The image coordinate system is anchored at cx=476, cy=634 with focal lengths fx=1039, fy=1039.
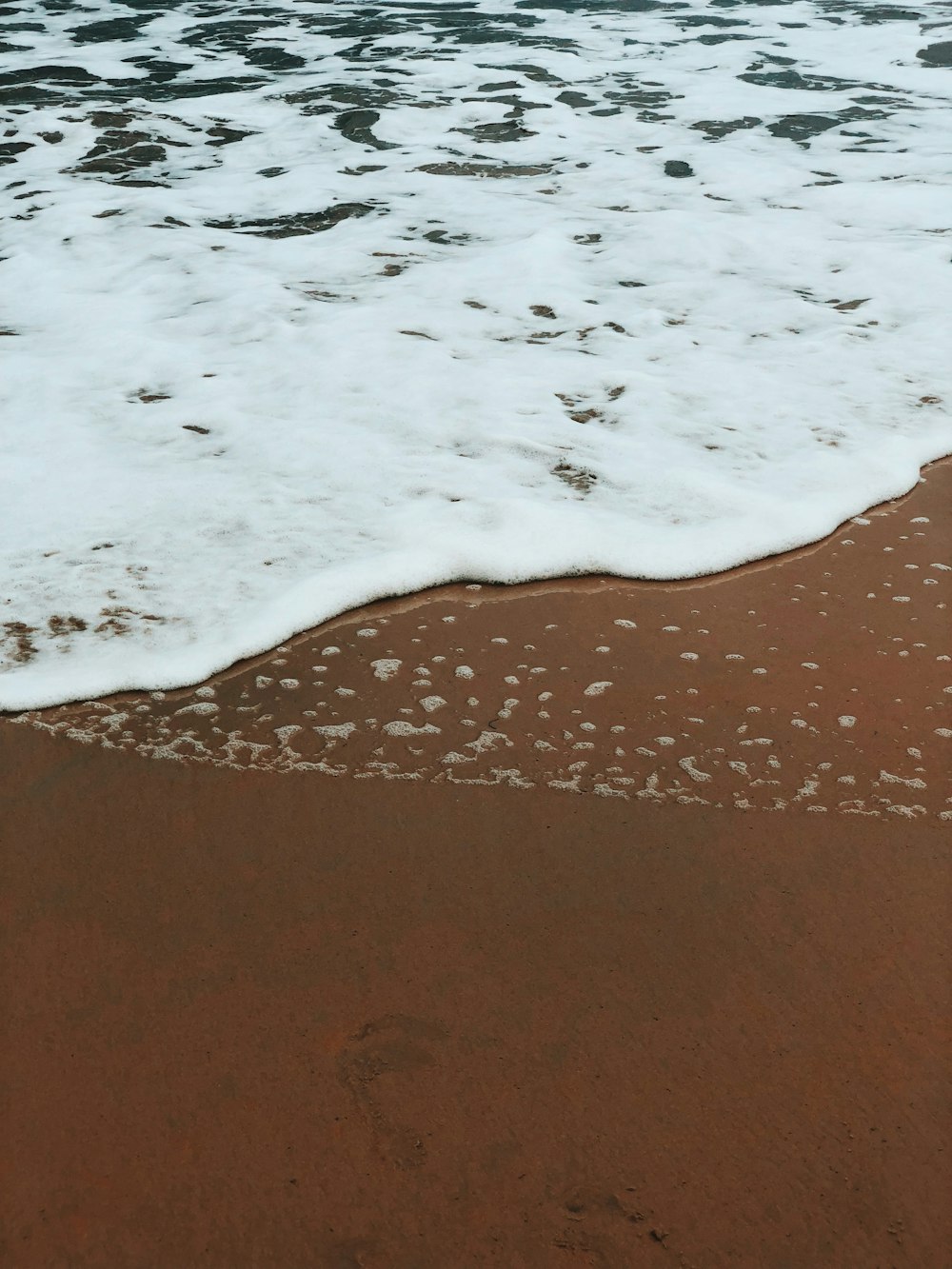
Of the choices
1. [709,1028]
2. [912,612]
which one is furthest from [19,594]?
[912,612]

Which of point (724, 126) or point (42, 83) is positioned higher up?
point (42, 83)

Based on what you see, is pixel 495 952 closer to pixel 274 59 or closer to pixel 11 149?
pixel 11 149

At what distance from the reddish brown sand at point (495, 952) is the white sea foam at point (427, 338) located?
0.36 m

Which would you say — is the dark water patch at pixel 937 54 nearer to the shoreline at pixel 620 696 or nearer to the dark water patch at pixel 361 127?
the dark water patch at pixel 361 127

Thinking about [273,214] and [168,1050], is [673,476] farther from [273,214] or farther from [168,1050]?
[273,214]

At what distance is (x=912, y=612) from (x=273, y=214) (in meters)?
4.14

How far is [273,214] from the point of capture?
5.32 meters

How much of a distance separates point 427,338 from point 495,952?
2734 millimetres

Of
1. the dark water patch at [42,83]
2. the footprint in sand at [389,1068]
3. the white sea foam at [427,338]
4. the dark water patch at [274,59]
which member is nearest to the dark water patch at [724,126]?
the white sea foam at [427,338]

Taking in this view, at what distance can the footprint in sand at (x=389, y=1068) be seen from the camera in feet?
4.40

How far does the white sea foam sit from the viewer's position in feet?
8.51

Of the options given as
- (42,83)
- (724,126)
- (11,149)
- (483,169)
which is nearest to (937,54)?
(724,126)

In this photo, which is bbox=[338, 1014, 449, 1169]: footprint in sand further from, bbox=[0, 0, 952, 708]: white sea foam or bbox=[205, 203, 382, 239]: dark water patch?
bbox=[205, 203, 382, 239]: dark water patch

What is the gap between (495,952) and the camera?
5.23ft
